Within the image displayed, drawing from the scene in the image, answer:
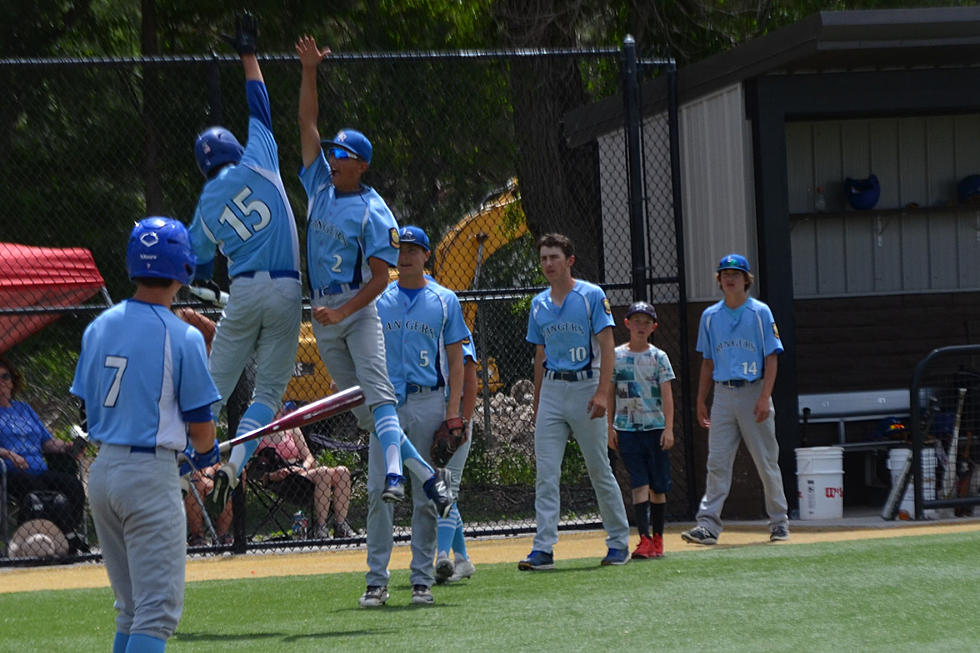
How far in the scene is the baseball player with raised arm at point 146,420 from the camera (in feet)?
14.9

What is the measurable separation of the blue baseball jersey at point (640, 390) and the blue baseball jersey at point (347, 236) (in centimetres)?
275

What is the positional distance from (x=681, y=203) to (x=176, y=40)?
8.81 meters

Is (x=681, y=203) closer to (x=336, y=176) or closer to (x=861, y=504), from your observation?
(x=861, y=504)

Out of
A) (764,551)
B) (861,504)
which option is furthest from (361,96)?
(764,551)

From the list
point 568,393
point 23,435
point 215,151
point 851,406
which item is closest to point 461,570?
point 568,393

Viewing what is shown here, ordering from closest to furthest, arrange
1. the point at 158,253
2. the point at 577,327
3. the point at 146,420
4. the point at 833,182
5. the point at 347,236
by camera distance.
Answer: the point at 146,420 → the point at 158,253 → the point at 347,236 → the point at 577,327 → the point at 833,182

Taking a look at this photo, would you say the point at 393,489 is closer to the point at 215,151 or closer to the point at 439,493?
the point at 439,493

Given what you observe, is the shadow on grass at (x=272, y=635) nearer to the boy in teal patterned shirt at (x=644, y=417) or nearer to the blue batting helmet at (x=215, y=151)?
the blue batting helmet at (x=215, y=151)

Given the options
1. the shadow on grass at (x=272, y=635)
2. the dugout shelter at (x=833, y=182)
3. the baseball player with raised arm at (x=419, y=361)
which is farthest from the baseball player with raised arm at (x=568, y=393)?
the dugout shelter at (x=833, y=182)

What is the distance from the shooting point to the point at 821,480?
10.9 m

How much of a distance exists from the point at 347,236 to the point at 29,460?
501 cm

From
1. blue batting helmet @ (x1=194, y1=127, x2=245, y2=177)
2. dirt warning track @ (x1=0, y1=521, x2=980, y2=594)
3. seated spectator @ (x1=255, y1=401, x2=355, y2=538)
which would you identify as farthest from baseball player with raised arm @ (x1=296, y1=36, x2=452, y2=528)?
seated spectator @ (x1=255, y1=401, x2=355, y2=538)

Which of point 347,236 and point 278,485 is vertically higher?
point 347,236

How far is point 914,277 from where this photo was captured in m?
13.5
